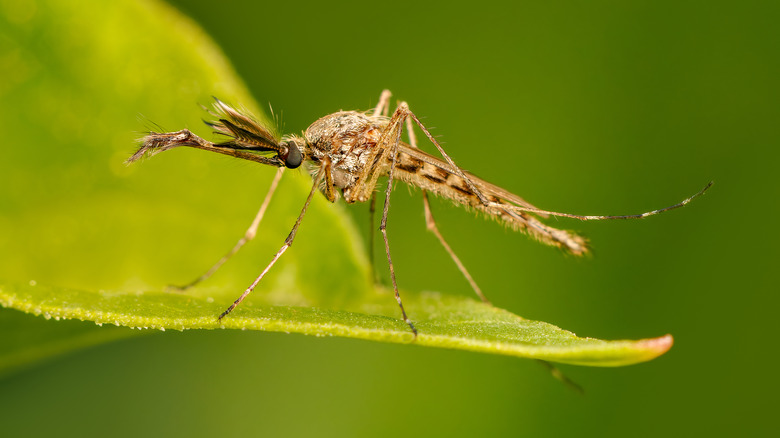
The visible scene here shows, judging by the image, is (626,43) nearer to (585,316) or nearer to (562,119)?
(562,119)

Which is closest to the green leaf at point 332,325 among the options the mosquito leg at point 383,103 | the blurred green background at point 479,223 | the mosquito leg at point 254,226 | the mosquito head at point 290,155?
the blurred green background at point 479,223

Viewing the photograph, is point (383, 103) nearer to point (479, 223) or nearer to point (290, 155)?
point (290, 155)

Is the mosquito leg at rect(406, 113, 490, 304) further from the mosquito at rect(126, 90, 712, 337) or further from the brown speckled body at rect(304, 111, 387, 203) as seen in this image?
the brown speckled body at rect(304, 111, 387, 203)

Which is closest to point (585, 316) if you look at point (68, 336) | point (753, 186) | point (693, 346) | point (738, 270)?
point (693, 346)

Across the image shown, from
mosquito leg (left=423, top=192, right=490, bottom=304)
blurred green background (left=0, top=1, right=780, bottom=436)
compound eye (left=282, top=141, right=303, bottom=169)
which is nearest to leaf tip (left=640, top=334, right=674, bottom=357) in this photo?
blurred green background (left=0, top=1, right=780, bottom=436)

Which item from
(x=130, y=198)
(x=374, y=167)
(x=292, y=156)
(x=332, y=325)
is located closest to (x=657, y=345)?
(x=332, y=325)

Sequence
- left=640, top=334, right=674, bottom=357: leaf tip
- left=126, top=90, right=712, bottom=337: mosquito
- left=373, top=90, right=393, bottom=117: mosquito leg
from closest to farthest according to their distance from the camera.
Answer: left=640, top=334, right=674, bottom=357: leaf tip < left=126, top=90, right=712, bottom=337: mosquito < left=373, top=90, right=393, bottom=117: mosquito leg

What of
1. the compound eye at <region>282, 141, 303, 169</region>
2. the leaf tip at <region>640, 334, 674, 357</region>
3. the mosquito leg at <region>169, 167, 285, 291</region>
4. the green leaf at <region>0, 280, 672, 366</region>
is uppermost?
the compound eye at <region>282, 141, 303, 169</region>
